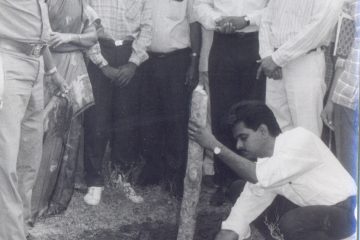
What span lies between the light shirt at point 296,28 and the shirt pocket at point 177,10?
0.71 metres

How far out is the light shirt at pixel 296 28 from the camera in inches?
177

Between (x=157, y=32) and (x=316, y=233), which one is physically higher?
(x=157, y=32)

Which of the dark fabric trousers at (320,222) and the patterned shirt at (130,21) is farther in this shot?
the patterned shirt at (130,21)

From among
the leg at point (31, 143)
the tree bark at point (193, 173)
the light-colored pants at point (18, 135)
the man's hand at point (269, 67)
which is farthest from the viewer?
the man's hand at point (269, 67)

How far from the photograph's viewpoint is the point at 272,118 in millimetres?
3947

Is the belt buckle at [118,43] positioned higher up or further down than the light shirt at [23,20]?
further down

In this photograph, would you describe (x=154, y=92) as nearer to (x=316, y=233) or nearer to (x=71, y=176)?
(x=71, y=176)

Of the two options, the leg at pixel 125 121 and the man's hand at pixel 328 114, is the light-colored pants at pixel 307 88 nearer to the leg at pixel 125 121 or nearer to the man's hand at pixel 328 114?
the man's hand at pixel 328 114

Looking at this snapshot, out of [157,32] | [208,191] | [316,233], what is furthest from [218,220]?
[157,32]

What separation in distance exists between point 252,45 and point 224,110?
0.54 metres

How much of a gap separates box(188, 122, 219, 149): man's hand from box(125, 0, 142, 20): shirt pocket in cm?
146

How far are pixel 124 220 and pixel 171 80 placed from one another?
1.15 metres

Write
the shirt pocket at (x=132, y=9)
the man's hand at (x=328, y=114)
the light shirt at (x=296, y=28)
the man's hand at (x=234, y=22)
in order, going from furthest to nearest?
1. the shirt pocket at (x=132, y=9)
2. the man's hand at (x=234, y=22)
3. the light shirt at (x=296, y=28)
4. the man's hand at (x=328, y=114)

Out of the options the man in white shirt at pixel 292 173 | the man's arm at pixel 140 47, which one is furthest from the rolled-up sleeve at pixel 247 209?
the man's arm at pixel 140 47
